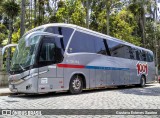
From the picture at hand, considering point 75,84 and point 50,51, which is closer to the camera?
point 50,51

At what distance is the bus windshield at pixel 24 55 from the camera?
42.6ft

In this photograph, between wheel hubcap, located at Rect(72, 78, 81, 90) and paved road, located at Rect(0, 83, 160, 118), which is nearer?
paved road, located at Rect(0, 83, 160, 118)

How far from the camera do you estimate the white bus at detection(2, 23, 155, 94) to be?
12.9 m

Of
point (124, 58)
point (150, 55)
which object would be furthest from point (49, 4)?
point (124, 58)

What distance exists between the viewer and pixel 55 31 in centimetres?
1410

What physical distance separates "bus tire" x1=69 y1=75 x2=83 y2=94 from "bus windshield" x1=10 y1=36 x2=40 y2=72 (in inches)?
110

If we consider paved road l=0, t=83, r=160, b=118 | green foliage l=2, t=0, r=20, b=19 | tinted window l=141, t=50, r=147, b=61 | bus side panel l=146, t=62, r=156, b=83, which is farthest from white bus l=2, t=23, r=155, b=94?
green foliage l=2, t=0, r=20, b=19

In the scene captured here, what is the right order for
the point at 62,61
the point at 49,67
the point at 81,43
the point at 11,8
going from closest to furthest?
the point at 49,67 → the point at 62,61 → the point at 81,43 → the point at 11,8

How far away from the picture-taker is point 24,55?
44.2 feet

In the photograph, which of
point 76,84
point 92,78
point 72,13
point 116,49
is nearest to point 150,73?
point 116,49

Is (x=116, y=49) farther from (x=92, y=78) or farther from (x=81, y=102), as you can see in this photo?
(x=81, y=102)

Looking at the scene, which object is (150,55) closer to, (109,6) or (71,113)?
(109,6)

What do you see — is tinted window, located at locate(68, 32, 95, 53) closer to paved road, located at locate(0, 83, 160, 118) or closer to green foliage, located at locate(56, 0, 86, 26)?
paved road, located at locate(0, 83, 160, 118)

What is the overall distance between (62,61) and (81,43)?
193 cm
